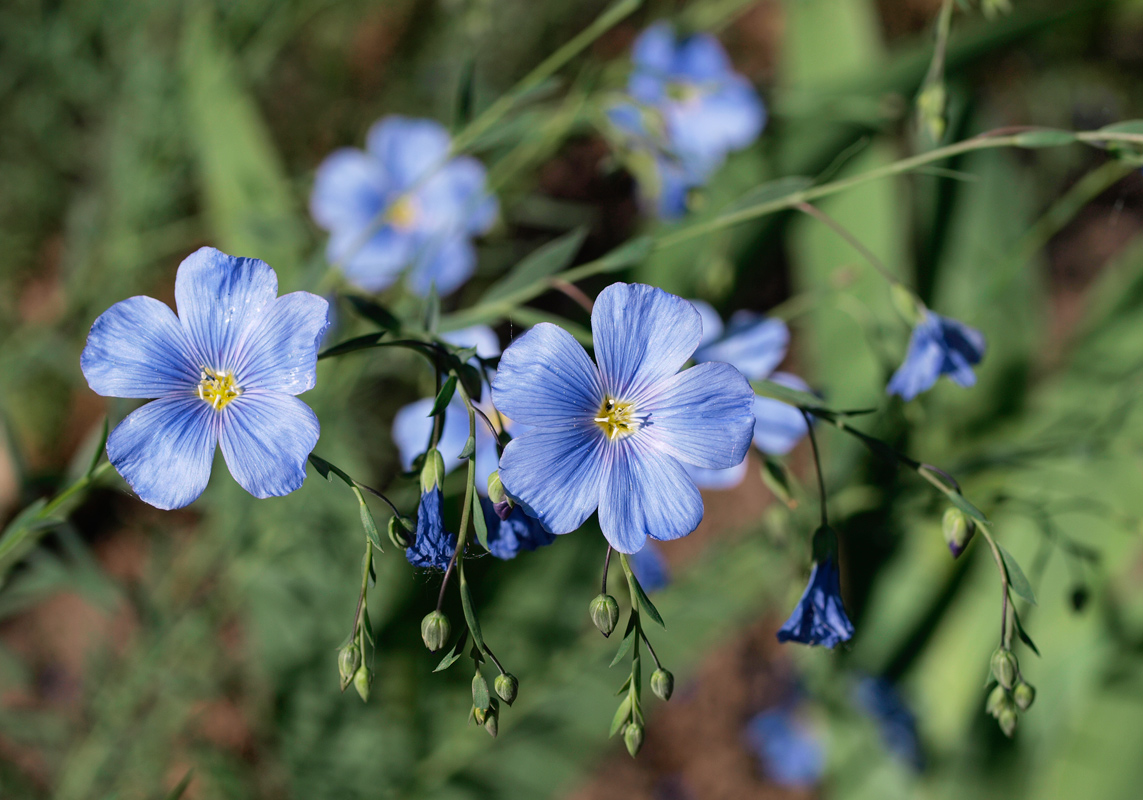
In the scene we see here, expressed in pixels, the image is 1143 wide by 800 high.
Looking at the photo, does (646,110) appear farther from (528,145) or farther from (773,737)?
(773,737)

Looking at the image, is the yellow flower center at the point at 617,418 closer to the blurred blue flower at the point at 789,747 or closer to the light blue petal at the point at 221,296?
the light blue petal at the point at 221,296

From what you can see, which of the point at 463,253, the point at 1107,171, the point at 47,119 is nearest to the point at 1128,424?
the point at 1107,171

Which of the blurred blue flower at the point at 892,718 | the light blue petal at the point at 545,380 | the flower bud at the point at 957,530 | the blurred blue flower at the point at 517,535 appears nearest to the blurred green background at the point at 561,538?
the blurred blue flower at the point at 892,718

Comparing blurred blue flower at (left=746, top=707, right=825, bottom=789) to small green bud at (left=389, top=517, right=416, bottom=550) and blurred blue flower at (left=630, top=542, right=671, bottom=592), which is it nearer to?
blurred blue flower at (left=630, top=542, right=671, bottom=592)

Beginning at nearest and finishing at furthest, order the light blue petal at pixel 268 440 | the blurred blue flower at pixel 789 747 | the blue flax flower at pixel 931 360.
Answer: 1. the light blue petal at pixel 268 440
2. the blue flax flower at pixel 931 360
3. the blurred blue flower at pixel 789 747

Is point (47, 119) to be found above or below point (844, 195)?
above

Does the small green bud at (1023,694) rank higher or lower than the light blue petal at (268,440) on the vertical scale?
lower
